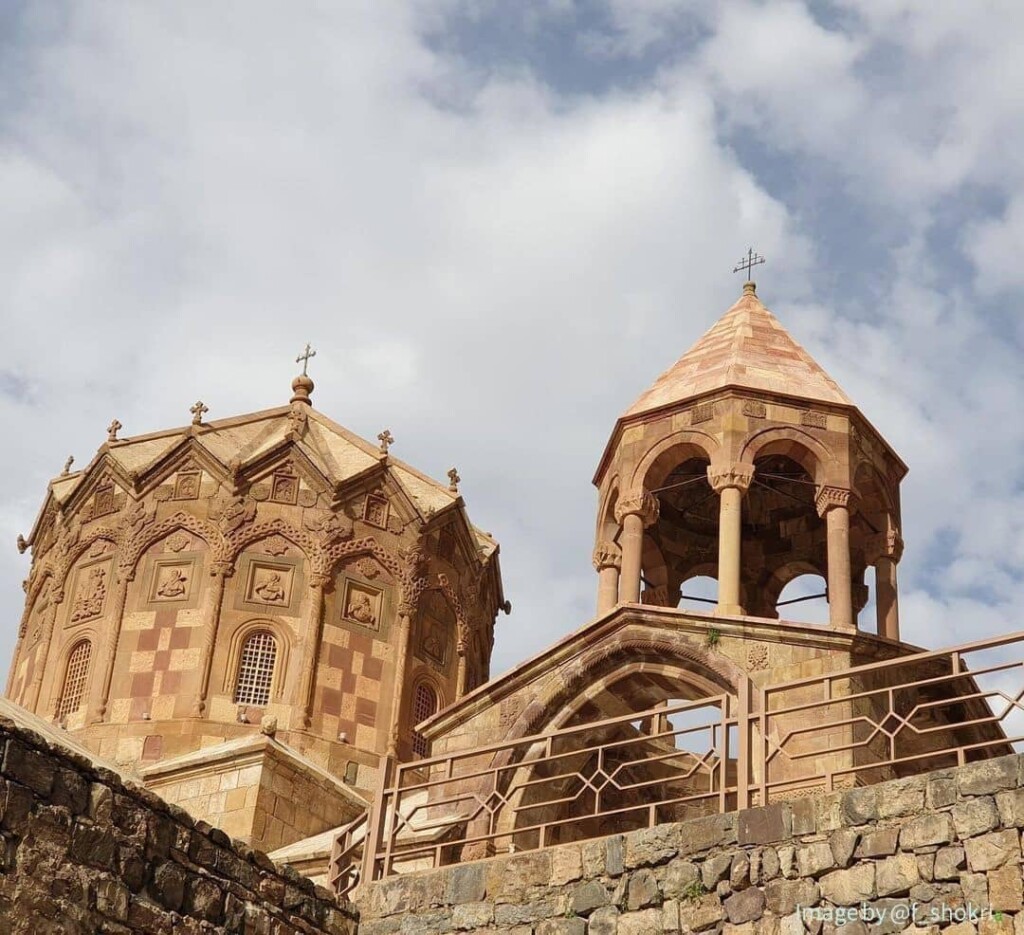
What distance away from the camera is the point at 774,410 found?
19156mm

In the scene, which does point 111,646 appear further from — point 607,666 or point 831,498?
point 831,498

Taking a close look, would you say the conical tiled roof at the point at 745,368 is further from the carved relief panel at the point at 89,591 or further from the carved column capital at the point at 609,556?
the carved relief panel at the point at 89,591

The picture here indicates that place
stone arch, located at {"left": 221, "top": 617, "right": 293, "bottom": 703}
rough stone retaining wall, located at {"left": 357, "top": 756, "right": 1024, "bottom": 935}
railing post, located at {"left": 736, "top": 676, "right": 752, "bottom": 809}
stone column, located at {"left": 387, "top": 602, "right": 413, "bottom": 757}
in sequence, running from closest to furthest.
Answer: rough stone retaining wall, located at {"left": 357, "top": 756, "right": 1024, "bottom": 935}, railing post, located at {"left": 736, "top": 676, "right": 752, "bottom": 809}, stone arch, located at {"left": 221, "top": 617, "right": 293, "bottom": 703}, stone column, located at {"left": 387, "top": 602, "right": 413, "bottom": 757}

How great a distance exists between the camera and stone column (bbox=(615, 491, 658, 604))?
61.7 ft

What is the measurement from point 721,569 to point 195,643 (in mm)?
8584

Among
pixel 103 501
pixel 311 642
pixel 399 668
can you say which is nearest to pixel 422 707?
pixel 399 668

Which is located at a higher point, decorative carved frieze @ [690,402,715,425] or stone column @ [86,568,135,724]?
decorative carved frieze @ [690,402,715,425]

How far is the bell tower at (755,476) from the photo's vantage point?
18.6 metres

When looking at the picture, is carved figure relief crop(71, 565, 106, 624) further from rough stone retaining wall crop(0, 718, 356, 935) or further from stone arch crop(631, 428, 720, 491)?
rough stone retaining wall crop(0, 718, 356, 935)

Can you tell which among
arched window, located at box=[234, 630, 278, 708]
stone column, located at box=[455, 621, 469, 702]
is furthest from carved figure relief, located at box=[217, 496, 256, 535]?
stone column, located at box=[455, 621, 469, 702]

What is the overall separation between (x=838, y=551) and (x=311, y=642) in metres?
8.32

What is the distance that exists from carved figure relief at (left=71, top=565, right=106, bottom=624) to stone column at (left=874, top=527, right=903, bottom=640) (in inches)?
445

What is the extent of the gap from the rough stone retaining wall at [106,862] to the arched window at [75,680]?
41.5 feet

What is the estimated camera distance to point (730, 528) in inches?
716
